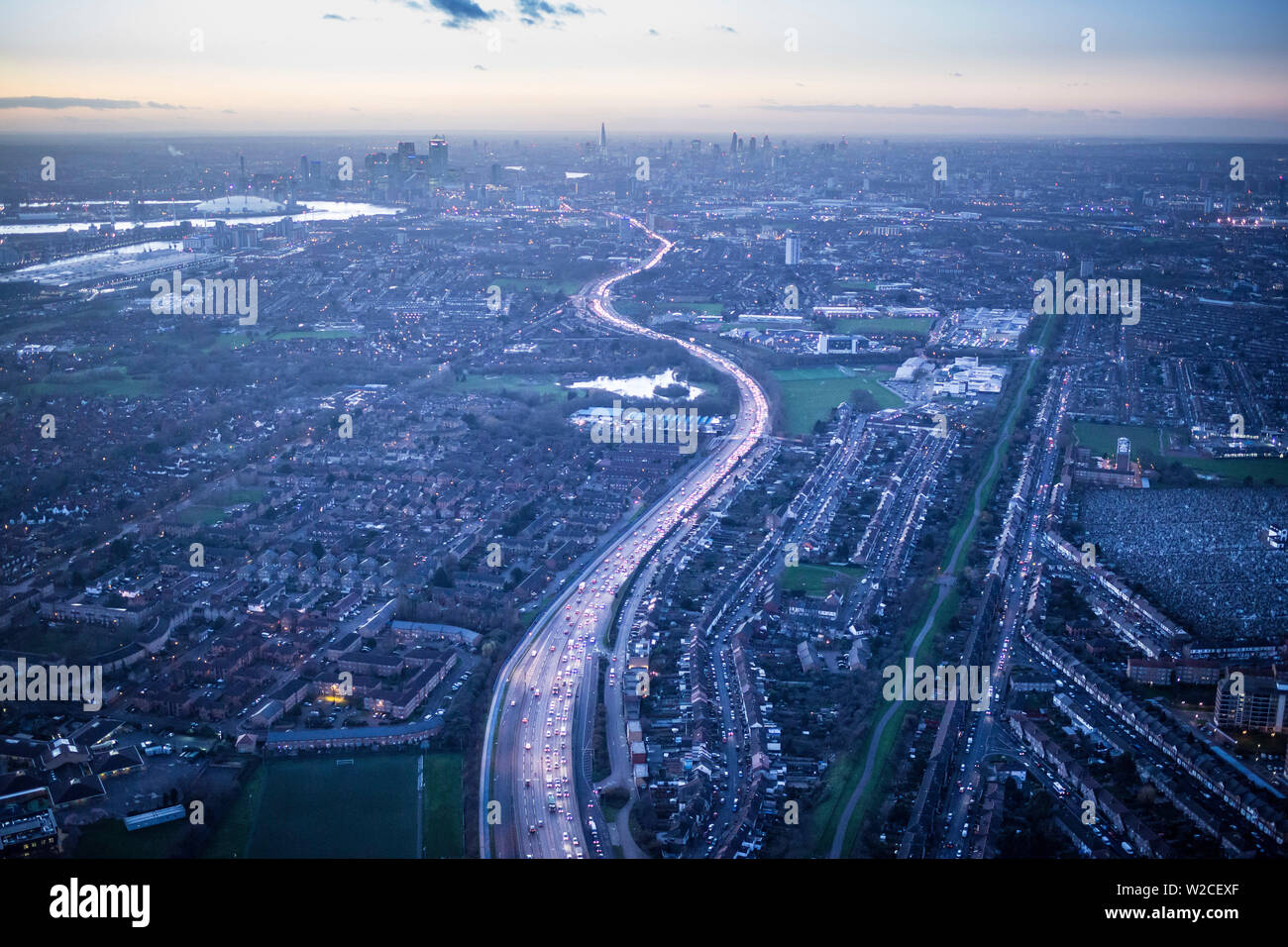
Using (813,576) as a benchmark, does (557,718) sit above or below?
below

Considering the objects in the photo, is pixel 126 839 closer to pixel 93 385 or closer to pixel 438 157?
pixel 93 385

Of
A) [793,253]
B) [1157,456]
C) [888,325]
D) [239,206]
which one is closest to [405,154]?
[239,206]

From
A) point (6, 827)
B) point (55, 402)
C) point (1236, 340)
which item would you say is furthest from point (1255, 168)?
point (6, 827)

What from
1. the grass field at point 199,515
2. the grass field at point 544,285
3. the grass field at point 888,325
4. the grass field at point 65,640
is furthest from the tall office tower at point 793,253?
the grass field at point 65,640

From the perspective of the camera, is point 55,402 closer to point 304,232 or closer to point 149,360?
point 149,360

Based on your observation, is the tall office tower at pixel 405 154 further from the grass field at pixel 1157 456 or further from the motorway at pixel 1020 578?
the grass field at pixel 1157 456
